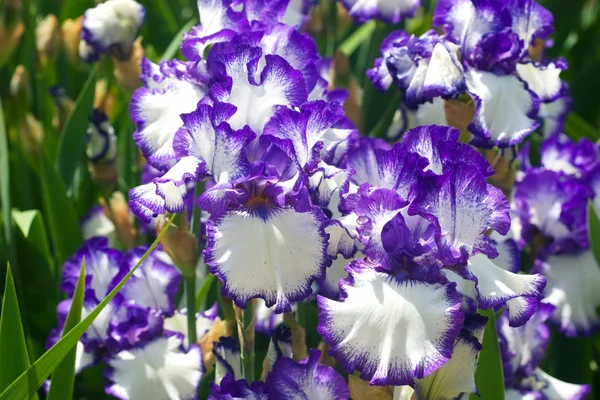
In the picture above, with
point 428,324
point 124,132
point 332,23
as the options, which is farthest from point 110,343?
point 332,23

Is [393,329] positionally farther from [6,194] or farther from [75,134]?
[75,134]

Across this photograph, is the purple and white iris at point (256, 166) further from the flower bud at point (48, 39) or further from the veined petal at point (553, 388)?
the flower bud at point (48, 39)

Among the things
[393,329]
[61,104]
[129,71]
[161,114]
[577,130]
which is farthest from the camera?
[577,130]

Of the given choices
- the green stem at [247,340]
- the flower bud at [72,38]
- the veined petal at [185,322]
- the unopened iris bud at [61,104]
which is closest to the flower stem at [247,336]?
the green stem at [247,340]

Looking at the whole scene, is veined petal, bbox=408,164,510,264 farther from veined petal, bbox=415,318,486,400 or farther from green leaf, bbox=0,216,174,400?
green leaf, bbox=0,216,174,400

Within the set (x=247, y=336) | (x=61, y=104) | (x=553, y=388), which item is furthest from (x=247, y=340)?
(x=61, y=104)

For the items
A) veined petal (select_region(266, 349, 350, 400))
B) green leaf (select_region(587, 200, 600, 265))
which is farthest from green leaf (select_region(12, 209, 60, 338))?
green leaf (select_region(587, 200, 600, 265))

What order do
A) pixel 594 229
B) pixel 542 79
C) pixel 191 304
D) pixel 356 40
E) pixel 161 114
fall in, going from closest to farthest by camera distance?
pixel 161 114
pixel 191 304
pixel 542 79
pixel 594 229
pixel 356 40
